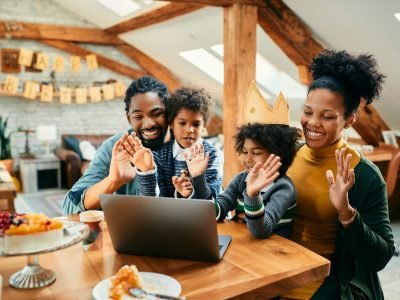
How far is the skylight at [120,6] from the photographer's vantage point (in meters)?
5.63

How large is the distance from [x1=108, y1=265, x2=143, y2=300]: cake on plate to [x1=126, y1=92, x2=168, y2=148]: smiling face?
3.09 feet

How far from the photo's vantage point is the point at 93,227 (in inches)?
51.3

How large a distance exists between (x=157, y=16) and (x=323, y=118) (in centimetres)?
384

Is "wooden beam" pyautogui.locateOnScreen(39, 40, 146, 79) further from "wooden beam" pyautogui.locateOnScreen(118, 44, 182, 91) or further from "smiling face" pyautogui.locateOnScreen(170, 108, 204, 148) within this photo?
"smiling face" pyautogui.locateOnScreen(170, 108, 204, 148)

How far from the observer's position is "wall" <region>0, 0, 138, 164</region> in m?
6.37

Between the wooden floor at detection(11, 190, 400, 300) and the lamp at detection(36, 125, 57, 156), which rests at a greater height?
the lamp at detection(36, 125, 57, 156)

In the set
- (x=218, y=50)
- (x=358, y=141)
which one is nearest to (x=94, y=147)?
(x=218, y=50)

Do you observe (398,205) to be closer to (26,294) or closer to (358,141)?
(358,141)

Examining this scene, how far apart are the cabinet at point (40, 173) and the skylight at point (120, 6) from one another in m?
2.20

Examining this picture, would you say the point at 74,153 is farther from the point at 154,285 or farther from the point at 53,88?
the point at 154,285

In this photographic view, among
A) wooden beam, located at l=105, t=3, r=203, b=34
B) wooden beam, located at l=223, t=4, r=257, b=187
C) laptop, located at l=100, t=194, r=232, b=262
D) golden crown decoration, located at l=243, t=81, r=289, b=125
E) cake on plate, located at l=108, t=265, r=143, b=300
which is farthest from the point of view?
wooden beam, located at l=105, t=3, r=203, b=34

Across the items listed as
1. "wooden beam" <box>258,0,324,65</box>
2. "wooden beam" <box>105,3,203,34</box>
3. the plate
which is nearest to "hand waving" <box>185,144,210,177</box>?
the plate

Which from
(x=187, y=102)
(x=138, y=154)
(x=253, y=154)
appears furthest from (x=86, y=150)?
(x=253, y=154)

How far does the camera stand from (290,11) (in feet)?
12.7
